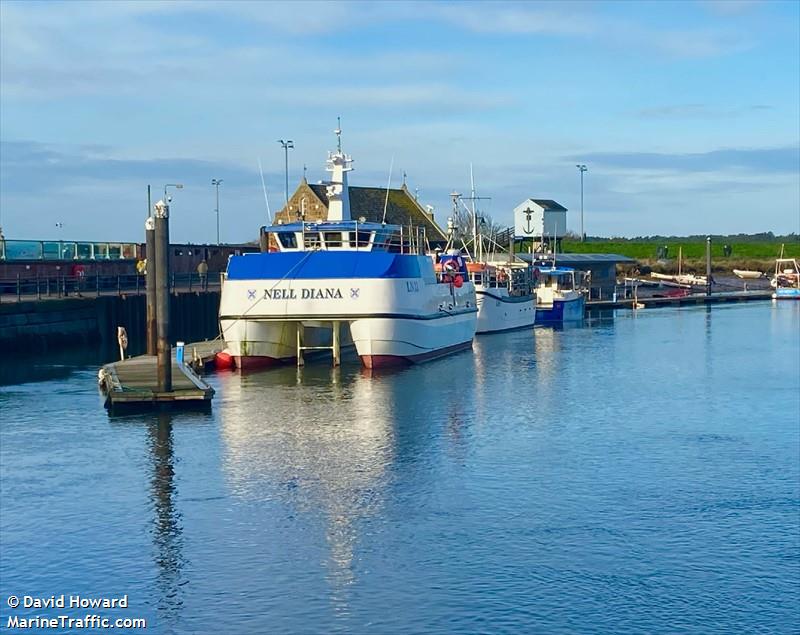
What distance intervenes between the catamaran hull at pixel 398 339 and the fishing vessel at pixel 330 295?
0.04 metres

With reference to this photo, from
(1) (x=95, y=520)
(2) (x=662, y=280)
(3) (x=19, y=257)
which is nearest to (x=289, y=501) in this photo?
(1) (x=95, y=520)

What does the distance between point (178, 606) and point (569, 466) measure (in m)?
12.3

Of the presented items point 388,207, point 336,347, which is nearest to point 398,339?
point 336,347

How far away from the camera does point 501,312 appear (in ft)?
238

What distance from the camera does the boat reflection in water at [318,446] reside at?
23.4 metres

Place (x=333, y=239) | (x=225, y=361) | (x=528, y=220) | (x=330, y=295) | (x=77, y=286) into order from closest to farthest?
(x=330, y=295) → (x=225, y=361) → (x=333, y=239) → (x=77, y=286) → (x=528, y=220)

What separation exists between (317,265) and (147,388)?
1126 cm

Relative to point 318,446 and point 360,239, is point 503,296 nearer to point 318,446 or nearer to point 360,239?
point 360,239

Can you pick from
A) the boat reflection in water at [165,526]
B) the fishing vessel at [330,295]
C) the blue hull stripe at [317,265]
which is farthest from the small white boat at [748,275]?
the boat reflection in water at [165,526]

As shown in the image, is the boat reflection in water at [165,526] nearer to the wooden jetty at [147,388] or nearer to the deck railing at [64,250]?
the wooden jetty at [147,388]

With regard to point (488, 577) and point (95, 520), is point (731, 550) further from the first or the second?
point (95, 520)

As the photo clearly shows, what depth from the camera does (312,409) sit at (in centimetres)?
3616

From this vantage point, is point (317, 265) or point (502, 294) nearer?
point (317, 265)

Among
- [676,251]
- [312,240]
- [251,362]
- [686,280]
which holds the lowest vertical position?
[251,362]
